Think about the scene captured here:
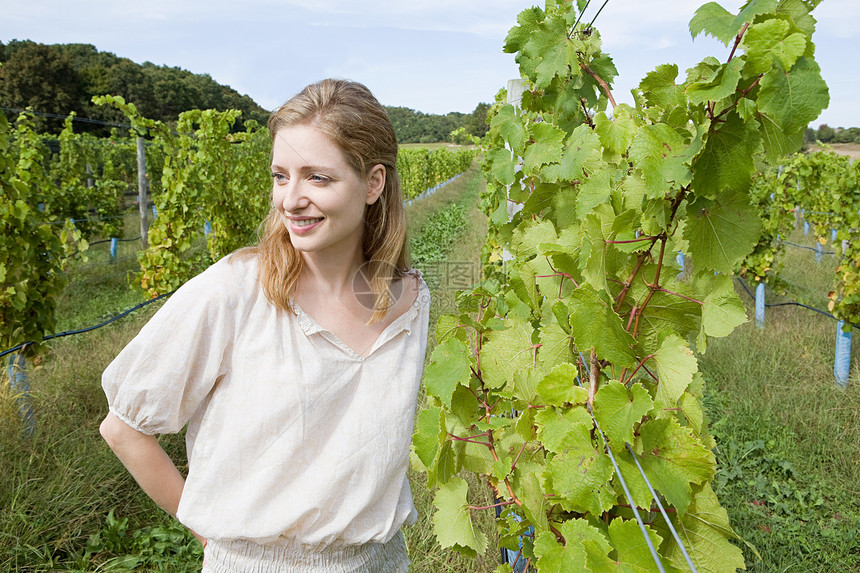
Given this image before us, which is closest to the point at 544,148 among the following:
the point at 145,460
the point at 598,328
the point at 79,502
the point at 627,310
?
the point at 627,310

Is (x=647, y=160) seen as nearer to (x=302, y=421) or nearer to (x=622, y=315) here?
(x=622, y=315)

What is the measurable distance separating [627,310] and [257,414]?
876mm

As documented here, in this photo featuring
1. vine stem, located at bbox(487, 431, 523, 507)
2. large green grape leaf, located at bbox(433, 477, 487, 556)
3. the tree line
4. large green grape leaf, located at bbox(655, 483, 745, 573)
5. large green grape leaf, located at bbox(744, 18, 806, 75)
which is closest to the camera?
large green grape leaf, located at bbox(744, 18, 806, 75)

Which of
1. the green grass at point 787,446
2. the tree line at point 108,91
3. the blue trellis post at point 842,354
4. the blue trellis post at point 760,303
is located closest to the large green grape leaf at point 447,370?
the green grass at point 787,446

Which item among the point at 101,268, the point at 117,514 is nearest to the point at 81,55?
the point at 101,268

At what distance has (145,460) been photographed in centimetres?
150

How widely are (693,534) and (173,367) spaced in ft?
3.73

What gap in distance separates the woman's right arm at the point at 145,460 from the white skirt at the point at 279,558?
0.15 metres

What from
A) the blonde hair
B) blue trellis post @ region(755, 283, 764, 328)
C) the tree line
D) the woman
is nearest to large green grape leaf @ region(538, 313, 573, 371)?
the woman

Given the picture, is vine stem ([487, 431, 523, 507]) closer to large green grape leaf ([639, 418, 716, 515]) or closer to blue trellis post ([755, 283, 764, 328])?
large green grape leaf ([639, 418, 716, 515])

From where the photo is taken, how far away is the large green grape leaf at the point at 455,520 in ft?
4.55

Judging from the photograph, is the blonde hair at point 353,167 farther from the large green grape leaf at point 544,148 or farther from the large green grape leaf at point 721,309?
the large green grape leaf at point 721,309

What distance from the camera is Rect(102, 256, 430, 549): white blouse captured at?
53.1 inches

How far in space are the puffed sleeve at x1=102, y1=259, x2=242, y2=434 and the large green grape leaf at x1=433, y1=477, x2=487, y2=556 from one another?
0.63 m
